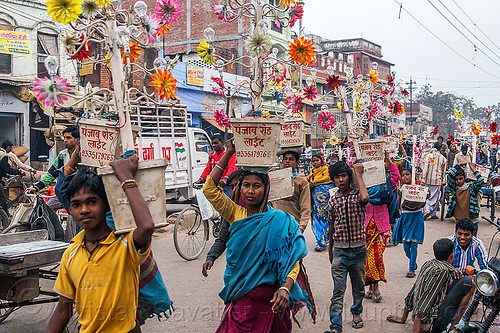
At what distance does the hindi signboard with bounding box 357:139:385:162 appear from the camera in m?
5.44

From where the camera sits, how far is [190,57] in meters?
26.7

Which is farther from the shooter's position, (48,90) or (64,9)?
(48,90)

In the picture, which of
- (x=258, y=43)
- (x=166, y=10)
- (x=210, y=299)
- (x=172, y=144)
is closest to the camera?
(x=166, y=10)

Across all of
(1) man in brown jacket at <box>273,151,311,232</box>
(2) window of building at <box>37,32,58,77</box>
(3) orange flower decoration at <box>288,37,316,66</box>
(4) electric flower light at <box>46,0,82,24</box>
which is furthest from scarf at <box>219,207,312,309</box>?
(2) window of building at <box>37,32,58,77</box>

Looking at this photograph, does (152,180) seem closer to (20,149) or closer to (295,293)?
(295,293)

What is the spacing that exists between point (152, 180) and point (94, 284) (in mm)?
603

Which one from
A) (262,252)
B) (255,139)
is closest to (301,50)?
(255,139)

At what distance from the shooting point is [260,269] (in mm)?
3053

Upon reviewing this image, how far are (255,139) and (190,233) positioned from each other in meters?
5.04

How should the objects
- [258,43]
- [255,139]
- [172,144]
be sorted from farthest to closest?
[172,144] < [258,43] < [255,139]

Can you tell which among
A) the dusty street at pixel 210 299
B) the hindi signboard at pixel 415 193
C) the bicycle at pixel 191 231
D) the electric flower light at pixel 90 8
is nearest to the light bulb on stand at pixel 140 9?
the electric flower light at pixel 90 8

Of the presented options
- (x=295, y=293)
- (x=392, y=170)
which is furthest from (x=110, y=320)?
(x=392, y=170)

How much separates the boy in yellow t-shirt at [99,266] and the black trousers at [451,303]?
3.01 metres

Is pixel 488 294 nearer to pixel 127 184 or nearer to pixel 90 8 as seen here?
pixel 127 184
